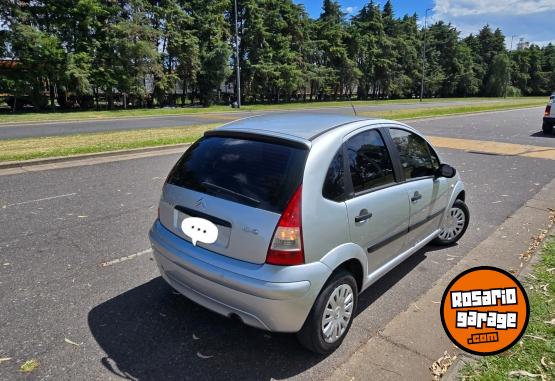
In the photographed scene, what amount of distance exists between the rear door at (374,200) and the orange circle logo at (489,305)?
878 mm

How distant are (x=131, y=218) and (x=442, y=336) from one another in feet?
14.3

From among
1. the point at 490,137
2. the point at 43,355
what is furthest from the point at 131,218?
the point at 490,137

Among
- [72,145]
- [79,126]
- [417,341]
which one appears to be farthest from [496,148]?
[79,126]

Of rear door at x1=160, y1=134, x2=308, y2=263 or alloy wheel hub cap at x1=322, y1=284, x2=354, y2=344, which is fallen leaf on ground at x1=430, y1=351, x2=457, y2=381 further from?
rear door at x1=160, y1=134, x2=308, y2=263

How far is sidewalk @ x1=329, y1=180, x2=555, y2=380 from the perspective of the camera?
265 centimetres

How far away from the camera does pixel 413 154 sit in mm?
3893

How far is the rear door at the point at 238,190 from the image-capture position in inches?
101

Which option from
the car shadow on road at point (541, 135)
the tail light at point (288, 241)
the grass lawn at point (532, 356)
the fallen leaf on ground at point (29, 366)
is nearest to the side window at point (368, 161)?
the tail light at point (288, 241)

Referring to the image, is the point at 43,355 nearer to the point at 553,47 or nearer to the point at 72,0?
the point at 72,0

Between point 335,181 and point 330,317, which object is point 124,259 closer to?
point 330,317

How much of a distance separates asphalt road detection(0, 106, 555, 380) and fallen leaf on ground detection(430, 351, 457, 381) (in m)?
0.53

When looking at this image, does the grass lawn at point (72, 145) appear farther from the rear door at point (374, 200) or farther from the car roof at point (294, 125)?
the rear door at point (374, 200)

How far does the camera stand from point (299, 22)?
4791 cm

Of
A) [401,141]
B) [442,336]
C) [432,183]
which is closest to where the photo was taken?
[442,336]
